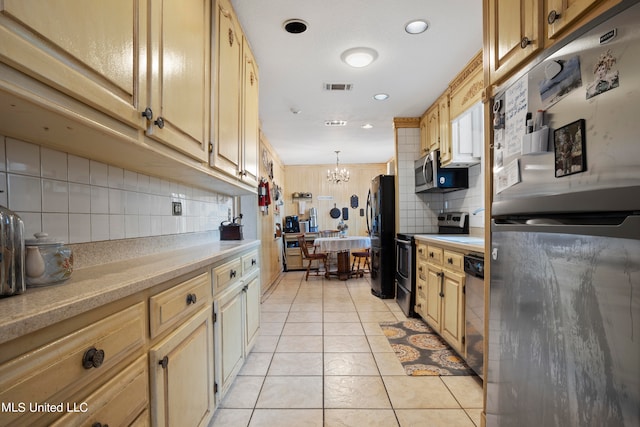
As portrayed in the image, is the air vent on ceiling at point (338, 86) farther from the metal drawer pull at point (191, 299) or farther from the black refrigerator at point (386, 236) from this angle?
Result: the metal drawer pull at point (191, 299)

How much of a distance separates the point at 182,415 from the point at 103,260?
0.73 metres

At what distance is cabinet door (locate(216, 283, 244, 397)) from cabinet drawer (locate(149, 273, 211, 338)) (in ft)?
0.76

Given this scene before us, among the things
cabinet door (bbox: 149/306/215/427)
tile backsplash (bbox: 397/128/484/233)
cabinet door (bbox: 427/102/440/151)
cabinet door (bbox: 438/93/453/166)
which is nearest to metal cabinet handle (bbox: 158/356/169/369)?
cabinet door (bbox: 149/306/215/427)

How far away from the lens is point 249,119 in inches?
97.0

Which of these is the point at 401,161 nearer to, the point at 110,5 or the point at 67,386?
the point at 110,5

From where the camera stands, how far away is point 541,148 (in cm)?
102

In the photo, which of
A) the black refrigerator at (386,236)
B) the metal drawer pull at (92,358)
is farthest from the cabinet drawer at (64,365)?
the black refrigerator at (386,236)

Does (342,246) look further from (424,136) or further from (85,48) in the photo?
(85,48)

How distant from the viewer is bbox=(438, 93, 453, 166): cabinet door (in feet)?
10.3

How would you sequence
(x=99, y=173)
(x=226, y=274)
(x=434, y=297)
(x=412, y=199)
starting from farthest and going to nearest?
(x=412, y=199)
(x=434, y=297)
(x=226, y=274)
(x=99, y=173)

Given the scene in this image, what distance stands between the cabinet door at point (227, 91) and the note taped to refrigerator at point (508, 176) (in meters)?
1.48

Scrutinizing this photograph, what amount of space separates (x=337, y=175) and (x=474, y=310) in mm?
5047

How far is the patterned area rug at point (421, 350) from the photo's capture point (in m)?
2.17

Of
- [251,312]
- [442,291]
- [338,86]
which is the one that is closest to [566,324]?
[442,291]
